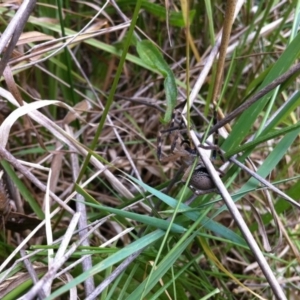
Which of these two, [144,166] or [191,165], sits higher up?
[191,165]

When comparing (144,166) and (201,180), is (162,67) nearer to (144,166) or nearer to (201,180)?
(201,180)

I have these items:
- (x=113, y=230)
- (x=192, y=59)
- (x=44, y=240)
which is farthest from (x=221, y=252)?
(x=192, y=59)

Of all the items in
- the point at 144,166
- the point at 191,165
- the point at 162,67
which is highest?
the point at 162,67

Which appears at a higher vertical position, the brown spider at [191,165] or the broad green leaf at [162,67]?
the broad green leaf at [162,67]

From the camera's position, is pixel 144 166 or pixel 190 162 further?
pixel 144 166

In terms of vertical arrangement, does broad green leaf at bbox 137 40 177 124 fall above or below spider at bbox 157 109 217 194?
above

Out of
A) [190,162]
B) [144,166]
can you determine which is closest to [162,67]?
[190,162]

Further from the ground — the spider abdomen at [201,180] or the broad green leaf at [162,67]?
the broad green leaf at [162,67]
